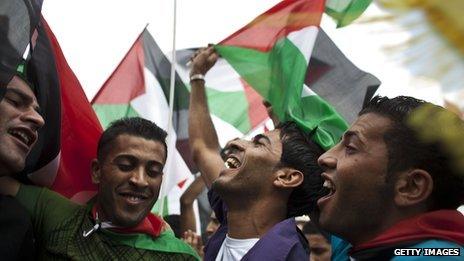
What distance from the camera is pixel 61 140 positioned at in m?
3.50

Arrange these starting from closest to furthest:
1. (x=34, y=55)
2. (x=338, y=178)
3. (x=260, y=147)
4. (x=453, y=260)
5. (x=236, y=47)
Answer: (x=453, y=260) < (x=338, y=178) < (x=34, y=55) < (x=260, y=147) < (x=236, y=47)

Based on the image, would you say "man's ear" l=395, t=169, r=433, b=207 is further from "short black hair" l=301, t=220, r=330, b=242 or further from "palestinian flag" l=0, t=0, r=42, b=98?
"short black hair" l=301, t=220, r=330, b=242

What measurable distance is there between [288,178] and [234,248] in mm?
483

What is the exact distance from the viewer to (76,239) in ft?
9.86

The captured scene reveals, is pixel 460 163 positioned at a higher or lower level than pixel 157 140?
higher

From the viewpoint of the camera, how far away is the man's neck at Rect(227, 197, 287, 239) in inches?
123

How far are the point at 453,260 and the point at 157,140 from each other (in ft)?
6.34

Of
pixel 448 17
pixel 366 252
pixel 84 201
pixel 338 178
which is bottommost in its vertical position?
pixel 84 201

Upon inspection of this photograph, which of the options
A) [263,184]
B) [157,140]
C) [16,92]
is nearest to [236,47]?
[157,140]

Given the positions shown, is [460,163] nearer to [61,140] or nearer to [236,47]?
[61,140]

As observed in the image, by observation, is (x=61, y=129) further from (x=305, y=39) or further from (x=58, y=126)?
(x=305, y=39)

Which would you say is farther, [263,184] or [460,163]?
[263,184]

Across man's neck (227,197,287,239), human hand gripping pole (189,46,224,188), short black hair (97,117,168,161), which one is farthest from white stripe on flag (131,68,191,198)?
man's neck (227,197,287,239)

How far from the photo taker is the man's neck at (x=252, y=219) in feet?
10.2
